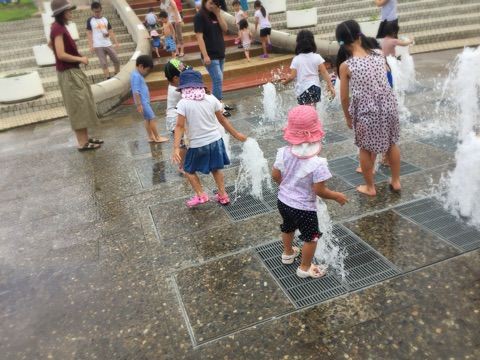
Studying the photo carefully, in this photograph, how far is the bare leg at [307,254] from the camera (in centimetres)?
307

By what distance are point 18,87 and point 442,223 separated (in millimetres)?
9121

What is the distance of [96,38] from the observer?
9.89 m

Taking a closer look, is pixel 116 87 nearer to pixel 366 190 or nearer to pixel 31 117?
pixel 31 117

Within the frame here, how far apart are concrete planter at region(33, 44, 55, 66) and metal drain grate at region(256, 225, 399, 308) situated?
10.4 metres

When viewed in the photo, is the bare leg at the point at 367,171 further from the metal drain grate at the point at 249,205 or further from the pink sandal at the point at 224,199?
the pink sandal at the point at 224,199

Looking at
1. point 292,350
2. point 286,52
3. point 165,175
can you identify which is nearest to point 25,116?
point 165,175

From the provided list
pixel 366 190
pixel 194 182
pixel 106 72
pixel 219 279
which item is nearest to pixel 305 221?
pixel 219 279

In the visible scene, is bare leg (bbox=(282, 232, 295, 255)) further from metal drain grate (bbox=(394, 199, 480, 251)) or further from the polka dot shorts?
metal drain grate (bbox=(394, 199, 480, 251))

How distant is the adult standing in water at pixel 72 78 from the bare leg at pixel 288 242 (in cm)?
447

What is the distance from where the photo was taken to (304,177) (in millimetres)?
2930

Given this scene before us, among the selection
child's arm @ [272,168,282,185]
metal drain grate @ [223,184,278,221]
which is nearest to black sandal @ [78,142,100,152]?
metal drain grate @ [223,184,278,221]

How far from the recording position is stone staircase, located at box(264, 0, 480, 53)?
12094 mm

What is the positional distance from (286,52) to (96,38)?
206 inches

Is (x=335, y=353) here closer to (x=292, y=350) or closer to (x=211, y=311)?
(x=292, y=350)
